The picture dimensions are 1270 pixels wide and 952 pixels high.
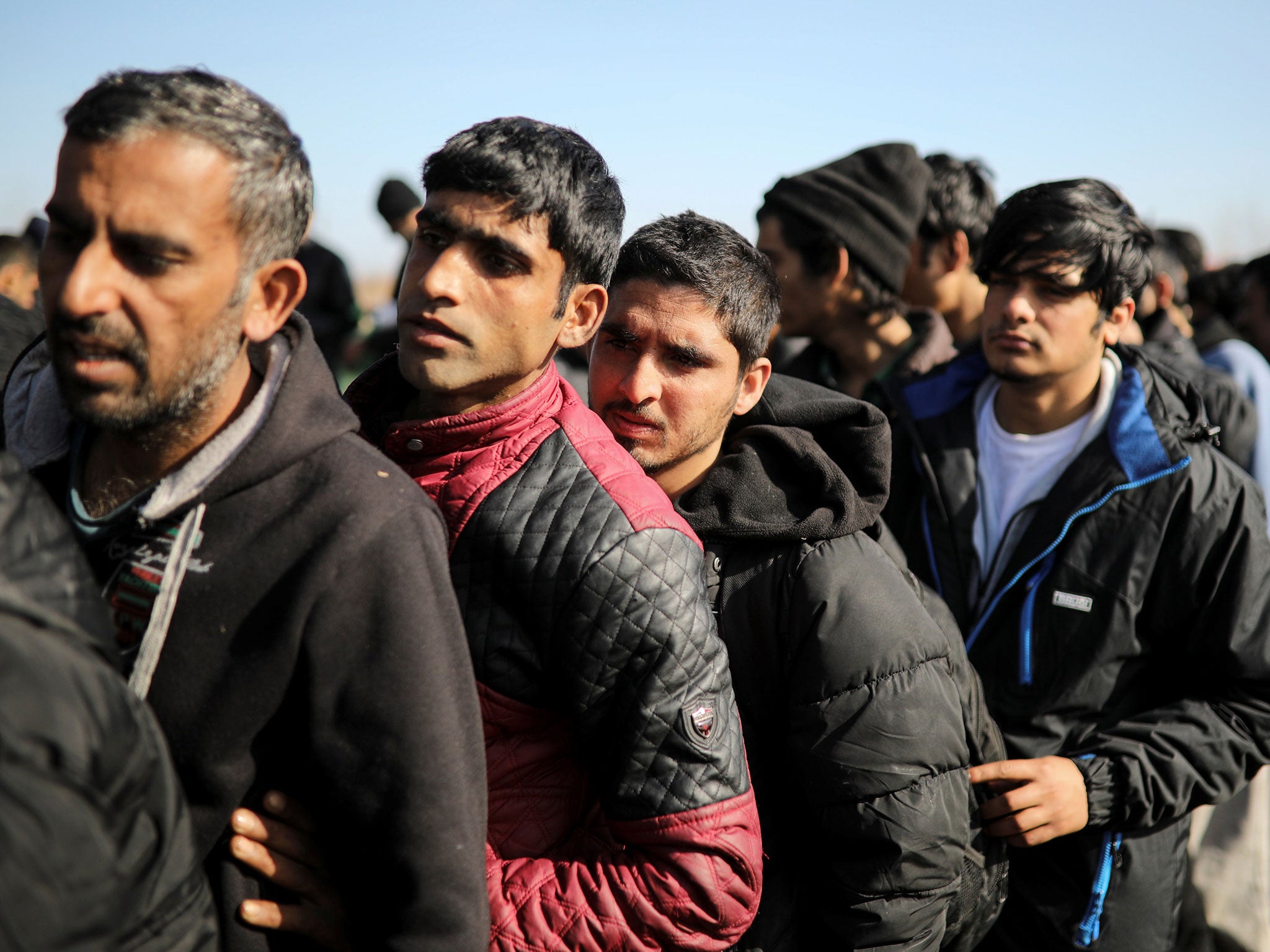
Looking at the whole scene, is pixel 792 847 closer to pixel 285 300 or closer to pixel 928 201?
pixel 285 300

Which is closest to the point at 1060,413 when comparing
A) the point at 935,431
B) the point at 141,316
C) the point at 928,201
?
the point at 935,431

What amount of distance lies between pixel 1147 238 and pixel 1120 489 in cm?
114

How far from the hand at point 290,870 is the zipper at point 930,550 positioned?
2.21 metres

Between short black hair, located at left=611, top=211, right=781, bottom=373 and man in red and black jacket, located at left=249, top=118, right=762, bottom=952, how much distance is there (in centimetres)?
60

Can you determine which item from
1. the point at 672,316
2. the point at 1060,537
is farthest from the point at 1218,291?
the point at 672,316

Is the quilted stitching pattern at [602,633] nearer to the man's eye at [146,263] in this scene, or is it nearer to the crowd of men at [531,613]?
the crowd of men at [531,613]

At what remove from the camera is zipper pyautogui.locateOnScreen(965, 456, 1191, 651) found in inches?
116

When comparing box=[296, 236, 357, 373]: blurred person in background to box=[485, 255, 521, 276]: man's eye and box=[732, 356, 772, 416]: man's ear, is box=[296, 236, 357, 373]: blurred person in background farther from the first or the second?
box=[485, 255, 521, 276]: man's eye

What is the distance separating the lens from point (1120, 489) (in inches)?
117

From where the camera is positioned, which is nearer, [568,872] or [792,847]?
[568,872]

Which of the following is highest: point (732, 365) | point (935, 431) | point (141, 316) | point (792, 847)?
point (141, 316)

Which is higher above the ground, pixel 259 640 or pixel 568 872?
pixel 259 640

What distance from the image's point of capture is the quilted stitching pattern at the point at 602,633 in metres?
1.66

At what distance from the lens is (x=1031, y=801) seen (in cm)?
258
